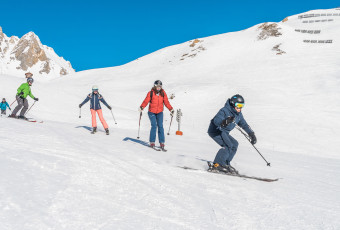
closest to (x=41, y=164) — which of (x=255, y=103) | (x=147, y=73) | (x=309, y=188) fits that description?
(x=309, y=188)

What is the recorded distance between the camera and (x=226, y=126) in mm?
6398

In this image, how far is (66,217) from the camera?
9.84 feet

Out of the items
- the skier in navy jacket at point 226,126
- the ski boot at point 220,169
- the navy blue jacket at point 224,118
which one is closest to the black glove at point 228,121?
the skier in navy jacket at point 226,126

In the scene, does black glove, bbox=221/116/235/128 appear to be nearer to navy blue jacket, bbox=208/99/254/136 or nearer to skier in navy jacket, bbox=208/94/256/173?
skier in navy jacket, bbox=208/94/256/173

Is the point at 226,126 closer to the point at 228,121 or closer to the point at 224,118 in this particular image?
the point at 224,118

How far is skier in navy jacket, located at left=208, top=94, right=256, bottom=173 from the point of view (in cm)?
624

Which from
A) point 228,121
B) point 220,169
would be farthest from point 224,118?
point 220,169

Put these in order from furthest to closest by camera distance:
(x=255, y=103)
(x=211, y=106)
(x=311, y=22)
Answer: (x=311, y=22), (x=211, y=106), (x=255, y=103)

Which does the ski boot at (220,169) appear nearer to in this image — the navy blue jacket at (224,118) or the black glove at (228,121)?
the navy blue jacket at (224,118)

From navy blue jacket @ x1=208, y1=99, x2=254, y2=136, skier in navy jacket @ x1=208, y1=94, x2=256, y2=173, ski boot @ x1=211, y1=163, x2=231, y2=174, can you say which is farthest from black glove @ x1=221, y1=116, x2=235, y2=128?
ski boot @ x1=211, y1=163, x2=231, y2=174

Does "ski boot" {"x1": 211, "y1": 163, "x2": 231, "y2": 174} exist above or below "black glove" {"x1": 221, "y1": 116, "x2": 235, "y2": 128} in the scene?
below

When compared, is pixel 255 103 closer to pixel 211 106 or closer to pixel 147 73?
pixel 211 106

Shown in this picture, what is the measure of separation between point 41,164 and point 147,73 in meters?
49.8

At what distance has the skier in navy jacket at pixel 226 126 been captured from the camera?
6238 mm
